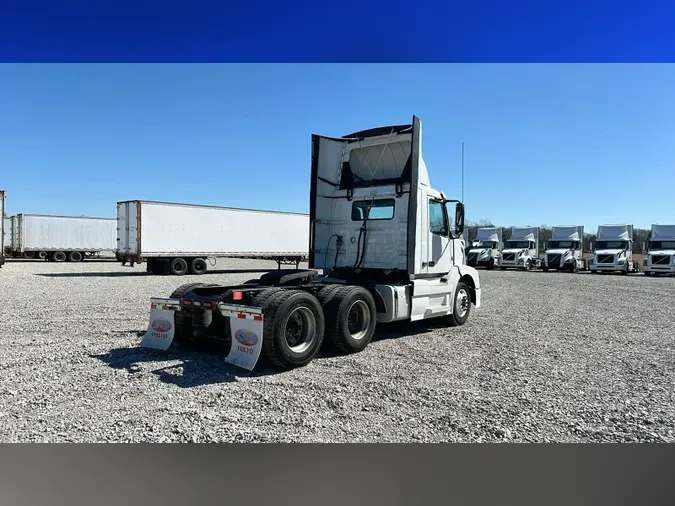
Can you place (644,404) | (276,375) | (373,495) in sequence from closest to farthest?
(373,495)
(644,404)
(276,375)

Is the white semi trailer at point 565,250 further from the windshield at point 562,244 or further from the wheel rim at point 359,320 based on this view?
the wheel rim at point 359,320

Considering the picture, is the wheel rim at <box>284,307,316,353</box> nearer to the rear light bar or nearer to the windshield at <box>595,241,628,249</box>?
the rear light bar

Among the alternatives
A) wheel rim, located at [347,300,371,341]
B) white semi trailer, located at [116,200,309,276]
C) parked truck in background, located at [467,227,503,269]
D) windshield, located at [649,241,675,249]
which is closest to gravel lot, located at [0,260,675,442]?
wheel rim, located at [347,300,371,341]

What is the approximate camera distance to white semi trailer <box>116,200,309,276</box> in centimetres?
2191

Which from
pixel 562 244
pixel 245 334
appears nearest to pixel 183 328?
pixel 245 334

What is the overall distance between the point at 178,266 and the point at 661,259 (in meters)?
26.7

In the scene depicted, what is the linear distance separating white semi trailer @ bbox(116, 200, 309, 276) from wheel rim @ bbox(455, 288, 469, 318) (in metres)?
13.3

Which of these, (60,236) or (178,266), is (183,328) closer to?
(178,266)

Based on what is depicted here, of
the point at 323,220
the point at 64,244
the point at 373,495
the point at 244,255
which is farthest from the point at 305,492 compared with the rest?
the point at 64,244

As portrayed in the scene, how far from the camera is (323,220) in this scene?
9320mm

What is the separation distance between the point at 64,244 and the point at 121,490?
34031 mm

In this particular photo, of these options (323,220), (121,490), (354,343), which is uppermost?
(323,220)

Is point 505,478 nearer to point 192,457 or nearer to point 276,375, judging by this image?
point 192,457

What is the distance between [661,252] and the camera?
1158 inches
